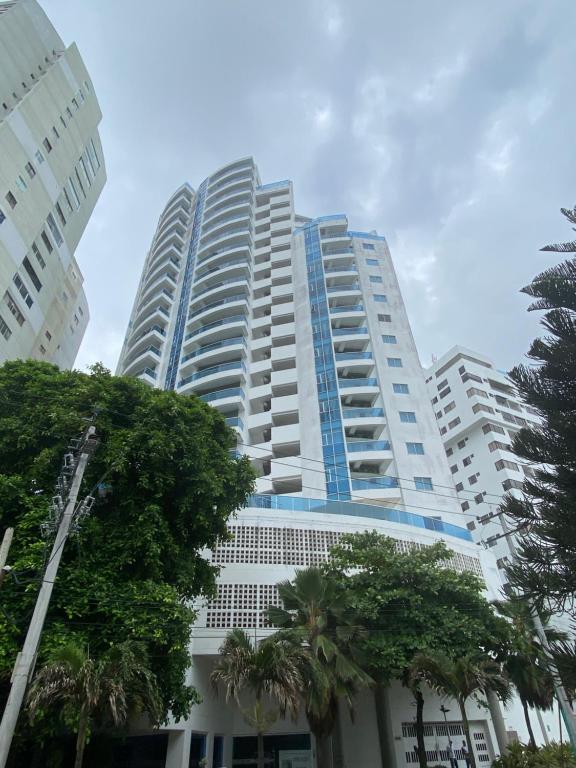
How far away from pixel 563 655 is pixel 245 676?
8.79 meters

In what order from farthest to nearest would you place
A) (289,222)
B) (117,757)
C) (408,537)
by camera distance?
(289,222), (408,537), (117,757)

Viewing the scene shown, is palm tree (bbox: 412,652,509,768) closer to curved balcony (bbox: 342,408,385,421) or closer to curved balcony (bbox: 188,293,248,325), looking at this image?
curved balcony (bbox: 342,408,385,421)

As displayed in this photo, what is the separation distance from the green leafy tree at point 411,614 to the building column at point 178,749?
6.59m

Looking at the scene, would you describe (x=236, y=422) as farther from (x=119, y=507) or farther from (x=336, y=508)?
(x=119, y=507)

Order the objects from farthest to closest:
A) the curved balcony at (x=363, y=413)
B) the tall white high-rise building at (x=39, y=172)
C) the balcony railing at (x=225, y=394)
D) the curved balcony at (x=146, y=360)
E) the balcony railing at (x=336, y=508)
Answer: the curved balcony at (x=146, y=360)
the balcony railing at (x=225, y=394)
the curved balcony at (x=363, y=413)
the tall white high-rise building at (x=39, y=172)
the balcony railing at (x=336, y=508)

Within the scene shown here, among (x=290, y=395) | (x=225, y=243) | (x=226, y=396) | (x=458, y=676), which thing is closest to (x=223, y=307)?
(x=226, y=396)

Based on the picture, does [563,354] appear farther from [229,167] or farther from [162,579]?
[229,167]

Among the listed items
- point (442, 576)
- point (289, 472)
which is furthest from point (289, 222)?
point (442, 576)

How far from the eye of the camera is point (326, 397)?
118 ft

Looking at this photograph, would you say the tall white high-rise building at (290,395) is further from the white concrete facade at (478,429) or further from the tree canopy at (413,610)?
the white concrete facade at (478,429)

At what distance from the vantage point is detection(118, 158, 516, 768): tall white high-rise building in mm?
18797

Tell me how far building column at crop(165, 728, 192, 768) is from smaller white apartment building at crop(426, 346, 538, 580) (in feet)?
119

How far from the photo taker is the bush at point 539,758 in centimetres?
1274

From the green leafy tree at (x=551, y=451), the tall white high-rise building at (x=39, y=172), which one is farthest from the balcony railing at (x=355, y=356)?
the green leafy tree at (x=551, y=451)
